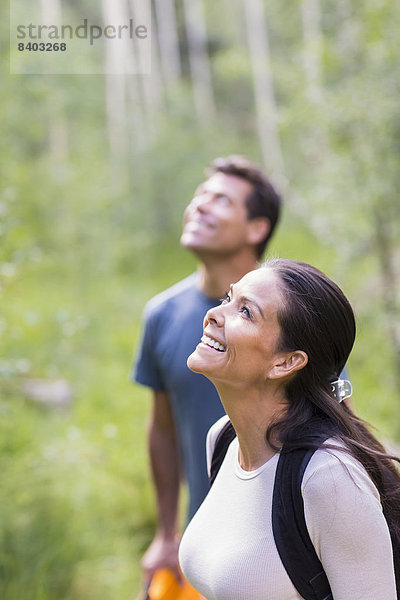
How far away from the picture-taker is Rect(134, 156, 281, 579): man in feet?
7.50

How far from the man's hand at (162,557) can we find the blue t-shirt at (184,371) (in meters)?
0.22

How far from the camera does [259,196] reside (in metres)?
2.55

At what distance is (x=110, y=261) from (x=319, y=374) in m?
5.89

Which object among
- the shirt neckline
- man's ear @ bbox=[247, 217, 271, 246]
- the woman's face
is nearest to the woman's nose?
the woman's face

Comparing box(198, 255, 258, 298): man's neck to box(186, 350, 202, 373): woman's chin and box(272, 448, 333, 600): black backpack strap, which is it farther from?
box(272, 448, 333, 600): black backpack strap

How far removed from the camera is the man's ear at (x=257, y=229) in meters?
2.47

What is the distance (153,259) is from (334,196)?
16.7 ft

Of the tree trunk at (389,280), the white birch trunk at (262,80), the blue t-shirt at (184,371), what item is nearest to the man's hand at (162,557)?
the blue t-shirt at (184,371)

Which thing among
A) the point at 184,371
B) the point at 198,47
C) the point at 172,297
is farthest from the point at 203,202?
the point at 198,47

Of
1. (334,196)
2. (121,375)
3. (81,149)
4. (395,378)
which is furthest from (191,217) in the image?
(81,149)

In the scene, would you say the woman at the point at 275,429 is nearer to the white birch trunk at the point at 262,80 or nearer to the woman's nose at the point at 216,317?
the woman's nose at the point at 216,317

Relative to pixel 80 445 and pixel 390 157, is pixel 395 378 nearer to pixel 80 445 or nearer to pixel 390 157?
pixel 390 157

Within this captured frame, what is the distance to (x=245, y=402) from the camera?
4.76 ft

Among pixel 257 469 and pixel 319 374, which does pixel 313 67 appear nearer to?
pixel 319 374
